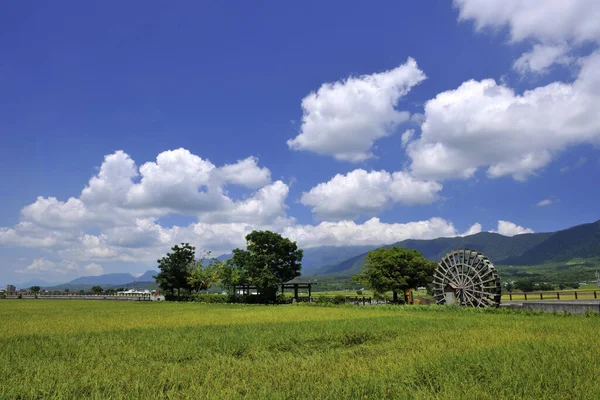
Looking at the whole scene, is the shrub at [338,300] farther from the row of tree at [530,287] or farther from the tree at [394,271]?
the row of tree at [530,287]

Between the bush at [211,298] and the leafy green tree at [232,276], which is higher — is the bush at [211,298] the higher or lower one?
the lower one

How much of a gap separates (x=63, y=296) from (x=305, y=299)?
61664 mm

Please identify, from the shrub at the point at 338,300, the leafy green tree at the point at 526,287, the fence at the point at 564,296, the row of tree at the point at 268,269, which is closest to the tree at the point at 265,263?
the row of tree at the point at 268,269

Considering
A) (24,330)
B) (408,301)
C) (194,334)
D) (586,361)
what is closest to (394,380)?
(586,361)

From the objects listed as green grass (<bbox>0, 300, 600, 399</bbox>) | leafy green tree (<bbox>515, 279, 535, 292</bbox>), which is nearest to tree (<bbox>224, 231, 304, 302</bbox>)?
green grass (<bbox>0, 300, 600, 399</bbox>)

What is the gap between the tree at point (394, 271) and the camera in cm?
5266

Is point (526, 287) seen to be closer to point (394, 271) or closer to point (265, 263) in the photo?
point (394, 271)

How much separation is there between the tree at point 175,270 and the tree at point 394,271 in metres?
34.5

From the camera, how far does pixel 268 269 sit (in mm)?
63594

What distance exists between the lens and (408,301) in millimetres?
49844

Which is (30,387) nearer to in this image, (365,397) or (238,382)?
(238,382)

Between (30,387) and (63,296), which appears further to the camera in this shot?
(63,296)

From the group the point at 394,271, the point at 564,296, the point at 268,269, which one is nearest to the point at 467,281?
the point at 394,271

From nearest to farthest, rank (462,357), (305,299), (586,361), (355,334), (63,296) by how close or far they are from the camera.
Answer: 1. (586,361)
2. (462,357)
3. (355,334)
4. (305,299)
5. (63,296)
